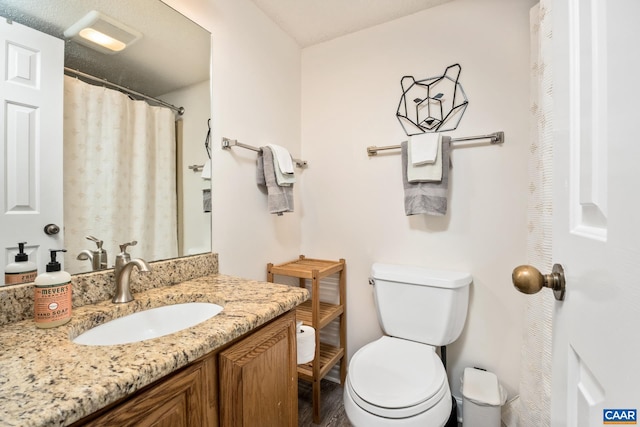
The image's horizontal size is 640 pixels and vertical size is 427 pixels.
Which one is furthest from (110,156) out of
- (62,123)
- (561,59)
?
(561,59)

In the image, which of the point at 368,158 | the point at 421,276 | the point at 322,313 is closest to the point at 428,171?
the point at 368,158

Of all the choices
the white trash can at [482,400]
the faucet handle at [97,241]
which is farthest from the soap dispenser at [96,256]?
the white trash can at [482,400]

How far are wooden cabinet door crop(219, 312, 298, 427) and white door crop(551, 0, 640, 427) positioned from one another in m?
0.65

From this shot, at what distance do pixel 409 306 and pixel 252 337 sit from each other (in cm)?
92

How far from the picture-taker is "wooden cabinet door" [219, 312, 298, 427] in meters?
0.69

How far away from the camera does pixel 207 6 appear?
4.17 feet

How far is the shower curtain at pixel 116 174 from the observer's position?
2.82ft

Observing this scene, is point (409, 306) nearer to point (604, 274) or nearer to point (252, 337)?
point (252, 337)

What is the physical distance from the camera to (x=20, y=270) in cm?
75

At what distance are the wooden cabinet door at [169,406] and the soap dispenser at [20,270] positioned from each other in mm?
552

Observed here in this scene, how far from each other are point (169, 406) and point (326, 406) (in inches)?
50.9

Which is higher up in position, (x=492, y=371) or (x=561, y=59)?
(x=561, y=59)

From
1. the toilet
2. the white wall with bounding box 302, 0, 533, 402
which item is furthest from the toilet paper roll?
the white wall with bounding box 302, 0, 533, 402

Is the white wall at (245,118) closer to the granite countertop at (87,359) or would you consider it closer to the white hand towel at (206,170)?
the white hand towel at (206,170)
